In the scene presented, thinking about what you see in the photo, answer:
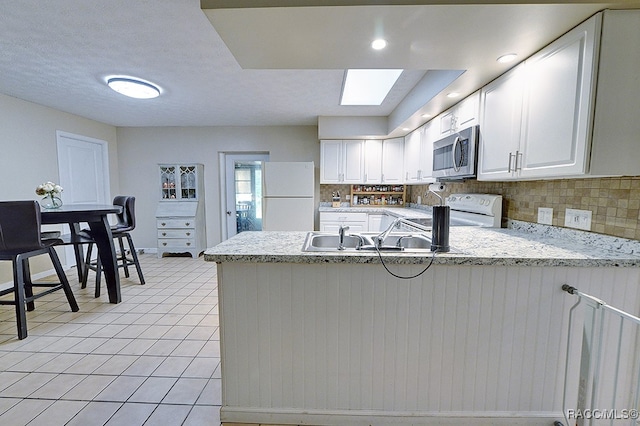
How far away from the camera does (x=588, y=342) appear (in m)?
1.26

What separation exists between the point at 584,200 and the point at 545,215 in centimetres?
27

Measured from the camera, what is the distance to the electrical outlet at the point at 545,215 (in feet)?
5.93

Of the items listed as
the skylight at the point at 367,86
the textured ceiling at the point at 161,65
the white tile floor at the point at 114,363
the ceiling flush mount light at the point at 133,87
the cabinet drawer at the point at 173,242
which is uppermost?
the skylight at the point at 367,86

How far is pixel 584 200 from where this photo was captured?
62.4 inches

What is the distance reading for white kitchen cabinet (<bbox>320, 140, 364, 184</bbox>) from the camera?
439 cm

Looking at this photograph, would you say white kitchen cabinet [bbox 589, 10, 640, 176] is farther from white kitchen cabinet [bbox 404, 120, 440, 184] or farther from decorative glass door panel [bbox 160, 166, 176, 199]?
decorative glass door panel [bbox 160, 166, 176, 199]

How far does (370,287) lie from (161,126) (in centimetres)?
507

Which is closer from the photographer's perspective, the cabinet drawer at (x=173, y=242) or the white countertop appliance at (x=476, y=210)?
the white countertop appliance at (x=476, y=210)

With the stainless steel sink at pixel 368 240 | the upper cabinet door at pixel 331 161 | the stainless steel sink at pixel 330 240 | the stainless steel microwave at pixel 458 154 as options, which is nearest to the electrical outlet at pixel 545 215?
the stainless steel microwave at pixel 458 154

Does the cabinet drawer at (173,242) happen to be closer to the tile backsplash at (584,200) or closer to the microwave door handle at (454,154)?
the microwave door handle at (454,154)

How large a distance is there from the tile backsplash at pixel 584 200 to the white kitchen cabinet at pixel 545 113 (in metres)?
0.29

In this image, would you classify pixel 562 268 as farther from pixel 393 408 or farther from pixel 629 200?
pixel 393 408

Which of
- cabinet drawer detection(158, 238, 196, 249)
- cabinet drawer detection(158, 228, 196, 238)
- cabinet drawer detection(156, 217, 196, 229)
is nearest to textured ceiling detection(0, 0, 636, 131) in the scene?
cabinet drawer detection(156, 217, 196, 229)

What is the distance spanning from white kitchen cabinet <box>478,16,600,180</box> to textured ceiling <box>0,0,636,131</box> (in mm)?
150
